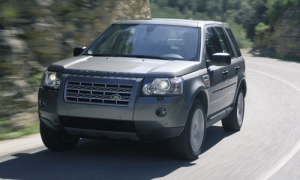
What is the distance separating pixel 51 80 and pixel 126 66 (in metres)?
0.96

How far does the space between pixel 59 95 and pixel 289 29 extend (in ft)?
113

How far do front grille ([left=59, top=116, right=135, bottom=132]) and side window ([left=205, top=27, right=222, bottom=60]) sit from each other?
2.01 meters

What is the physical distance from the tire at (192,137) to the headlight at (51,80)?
1593mm

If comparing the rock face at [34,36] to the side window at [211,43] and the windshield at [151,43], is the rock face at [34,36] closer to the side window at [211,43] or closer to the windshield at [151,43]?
the windshield at [151,43]

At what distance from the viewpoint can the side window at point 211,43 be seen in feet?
31.0

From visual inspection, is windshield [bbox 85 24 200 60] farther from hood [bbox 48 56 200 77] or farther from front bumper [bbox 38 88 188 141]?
front bumper [bbox 38 88 188 141]

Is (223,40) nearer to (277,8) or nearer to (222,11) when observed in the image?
(277,8)

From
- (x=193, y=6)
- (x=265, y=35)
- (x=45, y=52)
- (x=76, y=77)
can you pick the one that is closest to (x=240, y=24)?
(x=193, y=6)

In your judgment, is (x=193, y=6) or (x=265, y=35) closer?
(x=265, y=35)

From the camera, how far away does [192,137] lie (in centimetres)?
848

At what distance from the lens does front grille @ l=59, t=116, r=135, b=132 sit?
7.85m

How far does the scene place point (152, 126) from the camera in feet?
25.7

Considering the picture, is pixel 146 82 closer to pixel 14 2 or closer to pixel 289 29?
pixel 14 2

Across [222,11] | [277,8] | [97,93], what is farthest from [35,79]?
[222,11]
